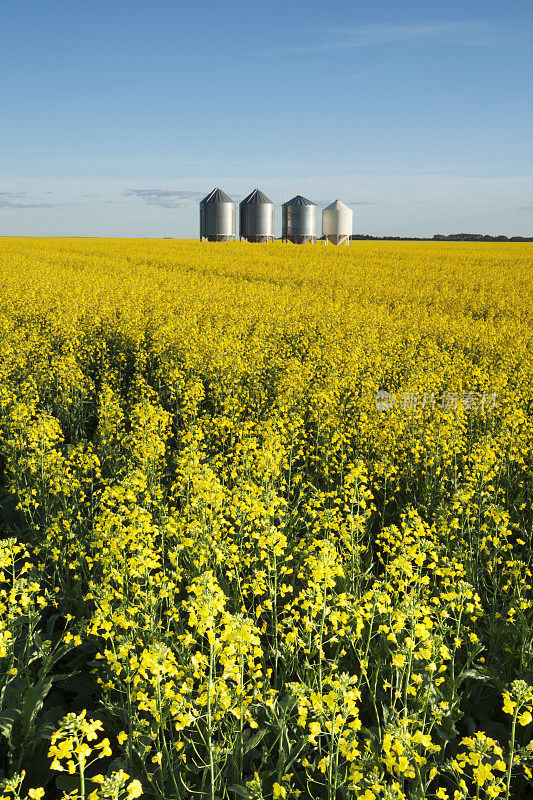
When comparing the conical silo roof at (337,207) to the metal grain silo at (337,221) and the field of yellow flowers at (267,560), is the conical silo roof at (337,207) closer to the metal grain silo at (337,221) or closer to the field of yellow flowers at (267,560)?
the metal grain silo at (337,221)

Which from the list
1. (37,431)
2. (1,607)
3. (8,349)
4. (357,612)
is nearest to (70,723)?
(1,607)

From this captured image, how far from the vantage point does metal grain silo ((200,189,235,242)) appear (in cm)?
6388

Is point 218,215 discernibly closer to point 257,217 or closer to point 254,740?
point 257,217

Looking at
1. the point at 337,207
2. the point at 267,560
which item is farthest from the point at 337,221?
the point at 267,560

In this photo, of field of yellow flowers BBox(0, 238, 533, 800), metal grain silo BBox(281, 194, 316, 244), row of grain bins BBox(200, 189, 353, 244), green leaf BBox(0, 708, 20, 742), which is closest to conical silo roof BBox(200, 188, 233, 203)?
row of grain bins BBox(200, 189, 353, 244)

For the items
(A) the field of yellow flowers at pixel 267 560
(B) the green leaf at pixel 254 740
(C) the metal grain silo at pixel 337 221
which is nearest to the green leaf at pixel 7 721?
(A) the field of yellow flowers at pixel 267 560

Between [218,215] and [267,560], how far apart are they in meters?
63.4

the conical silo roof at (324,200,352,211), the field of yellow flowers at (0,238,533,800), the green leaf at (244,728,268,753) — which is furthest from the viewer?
the conical silo roof at (324,200,352,211)

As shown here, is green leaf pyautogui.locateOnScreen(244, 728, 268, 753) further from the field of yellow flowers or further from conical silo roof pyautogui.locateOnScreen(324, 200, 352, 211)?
conical silo roof pyautogui.locateOnScreen(324, 200, 352, 211)

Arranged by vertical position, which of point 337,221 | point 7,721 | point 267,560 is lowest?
point 7,721

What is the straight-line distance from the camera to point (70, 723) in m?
2.21

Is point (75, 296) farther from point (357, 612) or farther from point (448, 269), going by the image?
point (448, 269)

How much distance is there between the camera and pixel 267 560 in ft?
15.3

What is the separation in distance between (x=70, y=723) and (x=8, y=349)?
10.2 m
